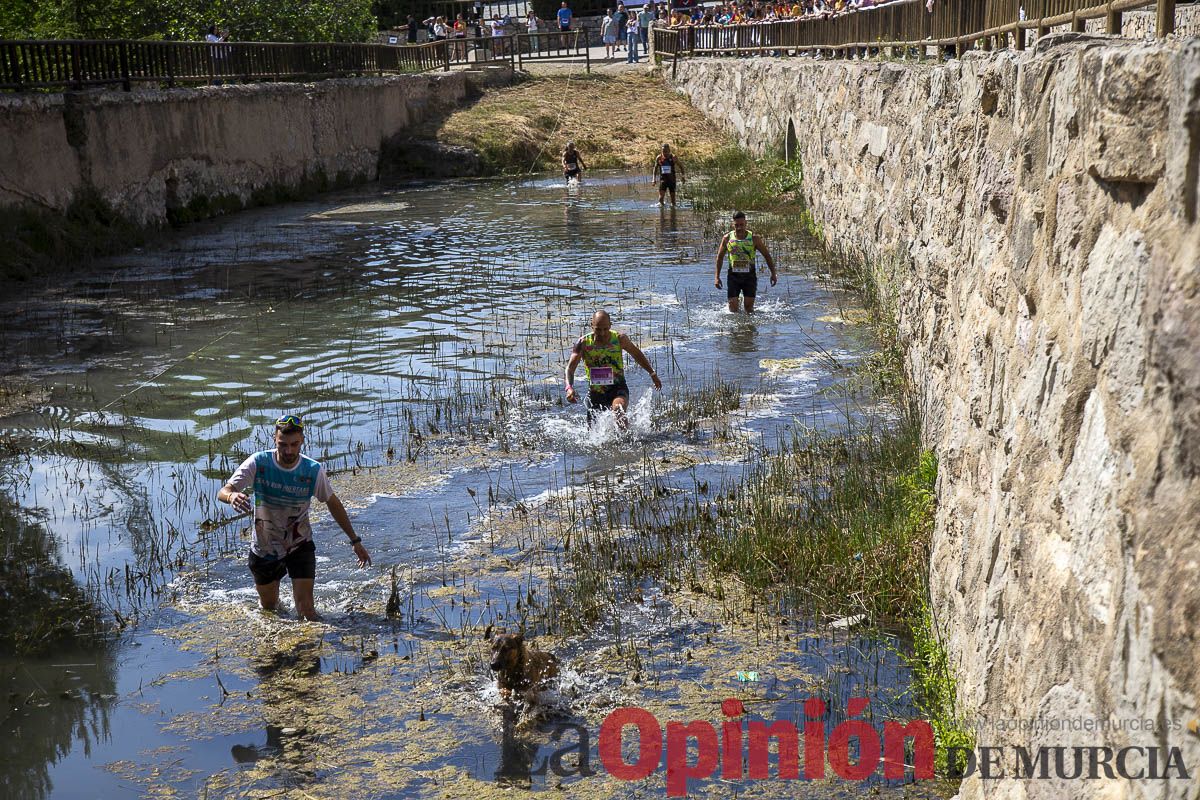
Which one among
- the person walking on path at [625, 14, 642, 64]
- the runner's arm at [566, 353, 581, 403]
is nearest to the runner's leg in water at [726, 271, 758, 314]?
the runner's arm at [566, 353, 581, 403]

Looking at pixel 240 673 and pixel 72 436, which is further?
pixel 72 436

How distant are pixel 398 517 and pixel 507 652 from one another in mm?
3588

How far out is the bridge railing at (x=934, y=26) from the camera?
670 cm

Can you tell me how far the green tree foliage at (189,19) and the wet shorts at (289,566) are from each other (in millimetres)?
20556

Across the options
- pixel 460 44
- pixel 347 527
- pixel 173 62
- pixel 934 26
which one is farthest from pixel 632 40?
pixel 347 527

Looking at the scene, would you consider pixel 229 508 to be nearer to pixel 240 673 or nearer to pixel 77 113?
pixel 240 673

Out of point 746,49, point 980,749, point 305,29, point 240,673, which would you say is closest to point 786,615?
point 980,749

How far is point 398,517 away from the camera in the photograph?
9789 millimetres

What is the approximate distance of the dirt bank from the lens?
36.5 meters

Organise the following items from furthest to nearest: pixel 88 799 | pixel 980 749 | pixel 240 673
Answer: pixel 240 673 → pixel 88 799 → pixel 980 749

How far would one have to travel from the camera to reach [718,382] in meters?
13.1

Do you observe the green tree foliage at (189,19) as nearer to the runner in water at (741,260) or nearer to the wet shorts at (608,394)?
the runner in water at (741,260)

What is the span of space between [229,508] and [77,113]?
571 inches

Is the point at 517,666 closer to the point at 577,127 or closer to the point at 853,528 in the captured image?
the point at 853,528
